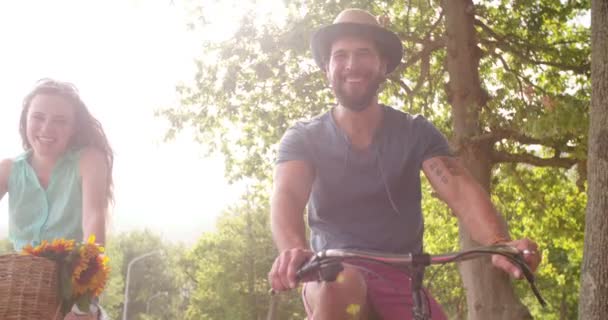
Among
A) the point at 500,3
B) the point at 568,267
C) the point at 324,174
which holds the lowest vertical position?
the point at 568,267

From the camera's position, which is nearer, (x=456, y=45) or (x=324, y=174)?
(x=324, y=174)

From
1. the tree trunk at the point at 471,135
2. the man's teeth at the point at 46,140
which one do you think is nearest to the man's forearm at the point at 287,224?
the man's teeth at the point at 46,140

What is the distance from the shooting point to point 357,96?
3.18 meters

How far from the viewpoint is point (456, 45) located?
1112 centimetres

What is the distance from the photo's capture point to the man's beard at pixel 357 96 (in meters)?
3.17

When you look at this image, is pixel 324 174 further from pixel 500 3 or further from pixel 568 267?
pixel 568 267

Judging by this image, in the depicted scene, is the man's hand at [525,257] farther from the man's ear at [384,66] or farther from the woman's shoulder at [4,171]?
the woman's shoulder at [4,171]

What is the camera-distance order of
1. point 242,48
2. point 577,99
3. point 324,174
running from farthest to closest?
point 242,48 < point 577,99 < point 324,174

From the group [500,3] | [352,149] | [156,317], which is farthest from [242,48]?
[156,317]

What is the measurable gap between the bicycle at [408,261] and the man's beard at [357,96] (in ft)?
3.62

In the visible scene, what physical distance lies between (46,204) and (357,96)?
5.54 ft

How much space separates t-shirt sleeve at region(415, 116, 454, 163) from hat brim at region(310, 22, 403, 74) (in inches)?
14.8

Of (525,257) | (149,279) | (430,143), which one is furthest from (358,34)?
(149,279)

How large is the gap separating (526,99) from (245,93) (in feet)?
17.0
